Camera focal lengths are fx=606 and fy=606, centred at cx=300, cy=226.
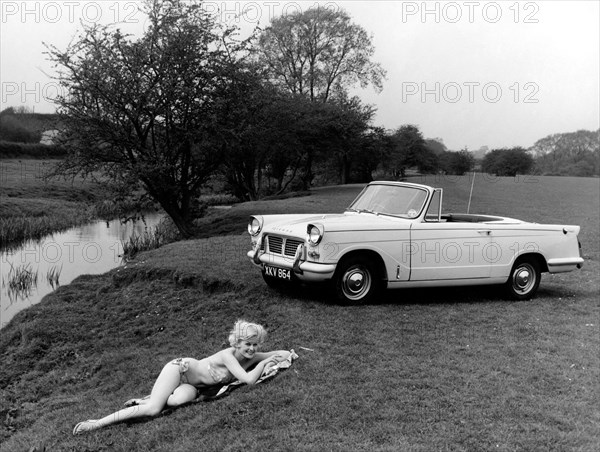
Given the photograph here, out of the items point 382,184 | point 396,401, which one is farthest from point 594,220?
point 396,401

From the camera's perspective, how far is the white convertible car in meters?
8.43

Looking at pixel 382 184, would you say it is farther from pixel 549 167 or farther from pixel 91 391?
pixel 549 167

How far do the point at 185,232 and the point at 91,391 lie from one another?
50.6ft

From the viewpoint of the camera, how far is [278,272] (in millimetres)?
8875

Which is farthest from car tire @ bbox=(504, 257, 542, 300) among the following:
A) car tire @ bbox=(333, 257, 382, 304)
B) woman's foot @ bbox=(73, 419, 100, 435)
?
woman's foot @ bbox=(73, 419, 100, 435)

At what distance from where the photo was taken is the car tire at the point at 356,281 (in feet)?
28.1

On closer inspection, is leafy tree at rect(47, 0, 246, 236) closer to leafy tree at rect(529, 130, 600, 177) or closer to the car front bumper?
the car front bumper

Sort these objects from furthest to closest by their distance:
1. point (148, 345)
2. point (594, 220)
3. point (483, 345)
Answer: point (594, 220), point (148, 345), point (483, 345)

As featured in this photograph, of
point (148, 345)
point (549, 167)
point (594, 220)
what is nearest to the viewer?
point (148, 345)

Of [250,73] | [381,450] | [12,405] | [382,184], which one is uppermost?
[250,73]

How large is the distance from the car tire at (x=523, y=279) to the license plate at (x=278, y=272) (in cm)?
358

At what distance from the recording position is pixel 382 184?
10.0 metres

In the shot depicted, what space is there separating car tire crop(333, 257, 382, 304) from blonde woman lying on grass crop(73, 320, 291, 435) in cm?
248

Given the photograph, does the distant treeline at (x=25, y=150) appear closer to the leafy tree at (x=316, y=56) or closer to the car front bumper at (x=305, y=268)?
the leafy tree at (x=316, y=56)
